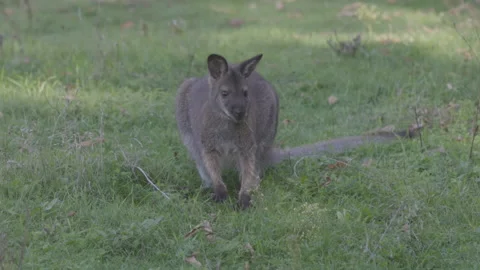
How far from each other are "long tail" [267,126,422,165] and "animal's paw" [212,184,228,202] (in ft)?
2.18

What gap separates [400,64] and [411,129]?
237cm

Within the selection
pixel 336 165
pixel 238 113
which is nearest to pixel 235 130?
pixel 238 113

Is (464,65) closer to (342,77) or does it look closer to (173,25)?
(342,77)

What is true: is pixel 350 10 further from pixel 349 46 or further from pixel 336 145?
pixel 336 145

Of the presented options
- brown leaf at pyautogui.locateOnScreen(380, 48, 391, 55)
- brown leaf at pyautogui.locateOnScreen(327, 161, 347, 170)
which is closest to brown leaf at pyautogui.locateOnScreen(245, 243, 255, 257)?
brown leaf at pyautogui.locateOnScreen(327, 161, 347, 170)

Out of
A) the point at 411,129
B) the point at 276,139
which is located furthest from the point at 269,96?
the point at 411,129

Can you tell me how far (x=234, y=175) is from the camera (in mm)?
6027

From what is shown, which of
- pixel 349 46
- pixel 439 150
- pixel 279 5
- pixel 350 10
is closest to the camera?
pixel 439 150

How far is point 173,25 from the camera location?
1061 centimetres

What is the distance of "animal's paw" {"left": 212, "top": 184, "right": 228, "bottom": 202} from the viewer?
5367mm

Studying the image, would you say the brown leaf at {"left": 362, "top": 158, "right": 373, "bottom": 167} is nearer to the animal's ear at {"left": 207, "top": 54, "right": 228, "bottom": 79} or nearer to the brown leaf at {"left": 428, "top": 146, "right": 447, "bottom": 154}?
the brown leaf at {"left": 428, "top": 146, "right": 447, "bottom": 154}

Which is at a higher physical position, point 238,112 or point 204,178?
point 238,112

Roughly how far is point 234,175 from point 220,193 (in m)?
0.63

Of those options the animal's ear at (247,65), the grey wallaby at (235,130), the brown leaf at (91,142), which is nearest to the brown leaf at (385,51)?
the grey wallaby at (235,130)
